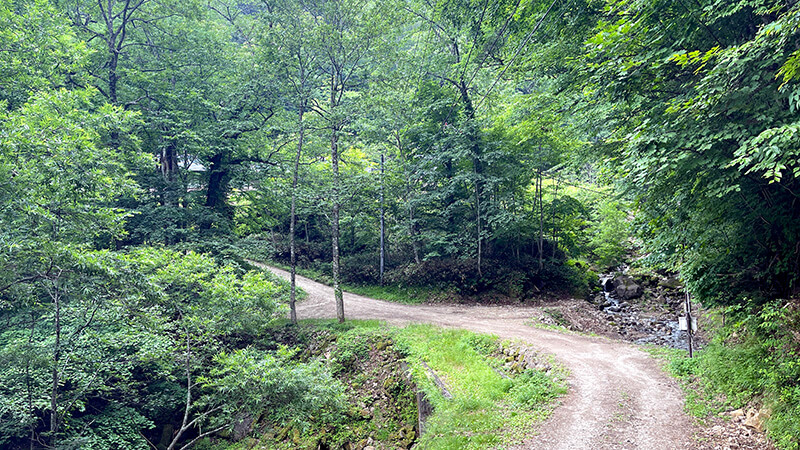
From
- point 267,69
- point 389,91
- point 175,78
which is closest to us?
point 267,69

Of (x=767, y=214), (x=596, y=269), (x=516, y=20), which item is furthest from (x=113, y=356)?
(x=596, y=269)

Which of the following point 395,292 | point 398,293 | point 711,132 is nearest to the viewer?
point 711,132

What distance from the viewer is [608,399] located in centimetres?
613

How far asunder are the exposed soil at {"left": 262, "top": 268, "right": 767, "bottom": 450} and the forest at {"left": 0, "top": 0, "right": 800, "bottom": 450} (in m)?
0.60

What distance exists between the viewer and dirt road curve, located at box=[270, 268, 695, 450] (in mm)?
4898

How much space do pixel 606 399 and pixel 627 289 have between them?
13.1m

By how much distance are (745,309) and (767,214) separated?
1.63m

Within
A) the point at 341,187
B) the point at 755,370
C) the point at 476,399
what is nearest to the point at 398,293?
the point at 341,187

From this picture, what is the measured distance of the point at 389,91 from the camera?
13930 millimetres

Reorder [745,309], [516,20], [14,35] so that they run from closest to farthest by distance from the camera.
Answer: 1. [745,309]
2. [516,20]
3. [14,35]

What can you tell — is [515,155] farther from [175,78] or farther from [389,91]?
A: [175,78]

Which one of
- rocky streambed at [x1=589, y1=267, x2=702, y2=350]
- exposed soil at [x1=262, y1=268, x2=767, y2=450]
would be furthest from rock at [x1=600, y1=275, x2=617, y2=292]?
exposed soil at [x1=262, y1=268, x2=767, y2=450]

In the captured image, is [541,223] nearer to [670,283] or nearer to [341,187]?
[670,283]

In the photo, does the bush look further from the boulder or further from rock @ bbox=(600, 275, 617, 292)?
rock @ bbox=(600, 275, 617, 292)
